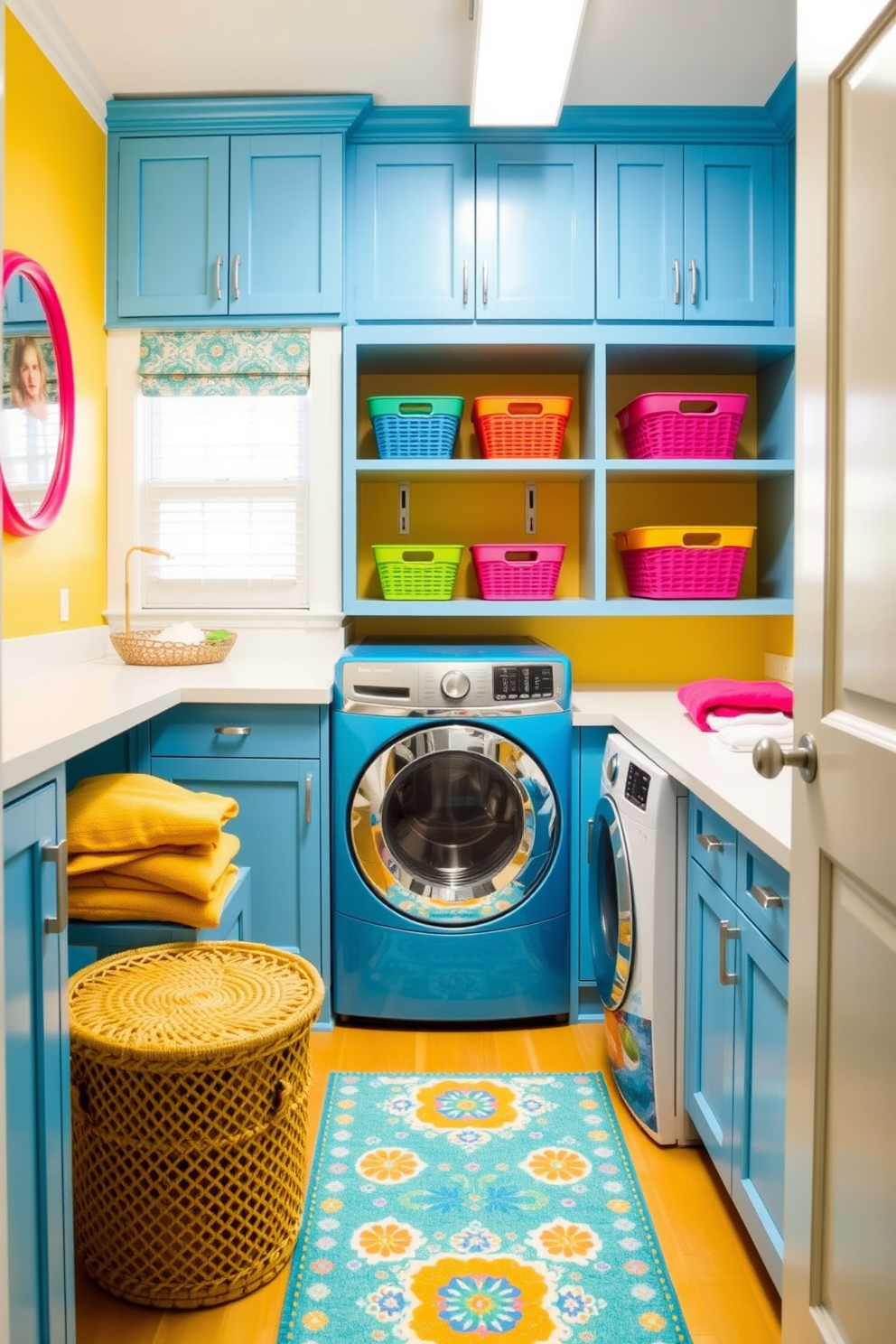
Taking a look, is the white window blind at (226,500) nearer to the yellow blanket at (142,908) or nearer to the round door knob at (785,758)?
the yellow blanket at (142,908)

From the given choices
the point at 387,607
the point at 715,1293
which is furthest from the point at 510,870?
the point at 715,1293

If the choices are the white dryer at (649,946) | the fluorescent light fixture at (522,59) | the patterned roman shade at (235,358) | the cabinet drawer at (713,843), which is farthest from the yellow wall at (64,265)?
the cabinet drawer at (713,843)

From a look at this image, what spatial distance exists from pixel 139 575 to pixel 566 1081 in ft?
6.35

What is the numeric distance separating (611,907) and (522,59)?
6.68 feet

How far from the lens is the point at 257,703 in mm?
2699

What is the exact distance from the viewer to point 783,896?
1542mm

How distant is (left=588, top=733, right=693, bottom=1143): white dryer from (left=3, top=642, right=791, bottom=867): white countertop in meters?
0.10

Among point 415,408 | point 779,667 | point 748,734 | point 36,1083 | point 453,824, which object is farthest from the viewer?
point 779,667

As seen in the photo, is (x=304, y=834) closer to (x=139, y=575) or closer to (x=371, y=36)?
(x=139, y=575)

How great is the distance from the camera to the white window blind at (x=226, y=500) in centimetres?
323

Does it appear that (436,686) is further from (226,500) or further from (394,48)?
(394,48)

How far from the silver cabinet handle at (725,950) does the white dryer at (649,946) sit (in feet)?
1.14

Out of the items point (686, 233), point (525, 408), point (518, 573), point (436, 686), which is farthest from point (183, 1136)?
point (686, 233)

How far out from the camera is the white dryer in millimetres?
2152
